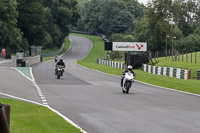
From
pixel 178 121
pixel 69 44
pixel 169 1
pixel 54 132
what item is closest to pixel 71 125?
pixel 54 132

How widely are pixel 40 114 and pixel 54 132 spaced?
3291 millimetres

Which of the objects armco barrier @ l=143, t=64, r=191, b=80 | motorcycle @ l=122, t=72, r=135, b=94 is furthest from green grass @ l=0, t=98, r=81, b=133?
armco barrier @ l=143, t=64, r=191, b=80

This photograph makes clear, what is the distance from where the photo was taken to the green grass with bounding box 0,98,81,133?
9.55 meters

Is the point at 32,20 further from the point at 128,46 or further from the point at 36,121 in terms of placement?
the point at 36,121

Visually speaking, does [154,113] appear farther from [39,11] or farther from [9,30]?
[39,11]

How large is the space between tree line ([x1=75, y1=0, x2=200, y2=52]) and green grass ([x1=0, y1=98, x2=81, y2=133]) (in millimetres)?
65941

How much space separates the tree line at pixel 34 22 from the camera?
9269 cm

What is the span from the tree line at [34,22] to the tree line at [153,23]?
18.7m

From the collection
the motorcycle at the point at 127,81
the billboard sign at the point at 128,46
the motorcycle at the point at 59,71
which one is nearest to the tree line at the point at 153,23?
the billboard sign at the point at 128,46

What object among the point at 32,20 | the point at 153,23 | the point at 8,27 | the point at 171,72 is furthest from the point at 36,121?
the point at 32,20

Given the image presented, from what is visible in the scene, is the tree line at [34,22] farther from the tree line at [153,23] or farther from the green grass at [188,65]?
the green grass at [188,65]

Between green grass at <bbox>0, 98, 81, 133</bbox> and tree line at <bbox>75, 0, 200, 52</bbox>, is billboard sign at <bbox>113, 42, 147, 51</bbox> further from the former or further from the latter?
green grass at <bbox>0, 98, 81, 133</bbox>

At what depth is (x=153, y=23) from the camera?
3925 inches

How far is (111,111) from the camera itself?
44.8ft
